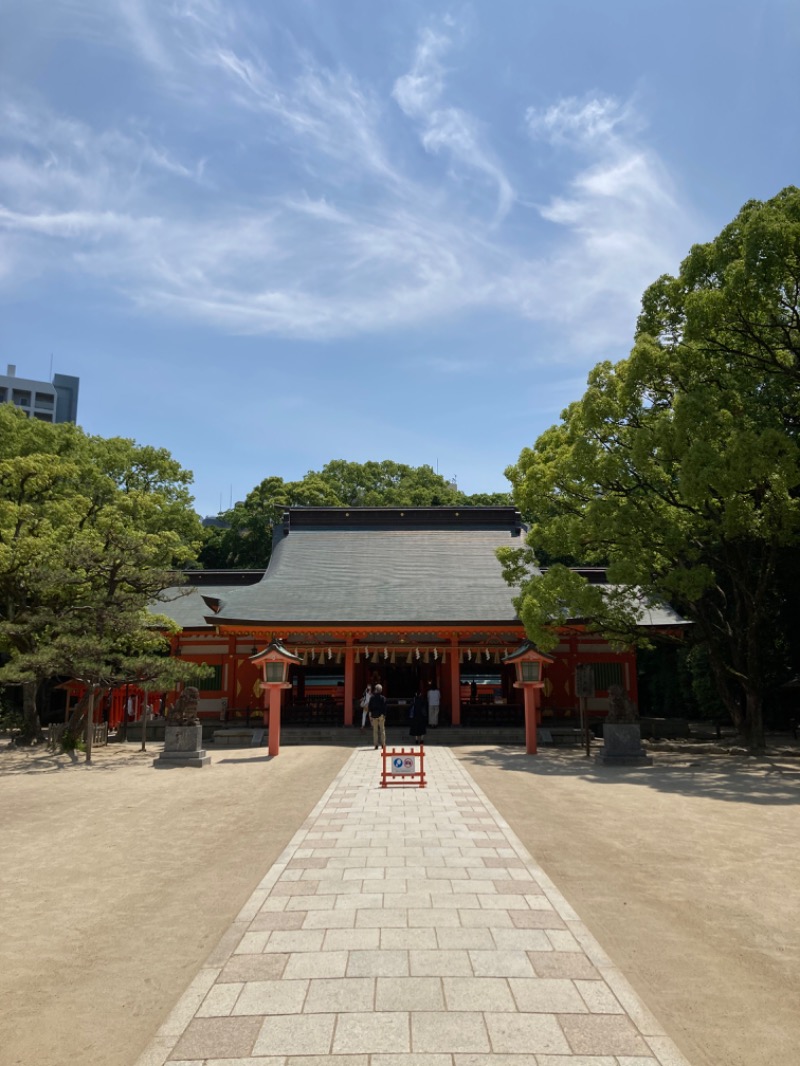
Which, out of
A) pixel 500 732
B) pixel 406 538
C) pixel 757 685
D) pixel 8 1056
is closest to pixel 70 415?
pixel 406 538

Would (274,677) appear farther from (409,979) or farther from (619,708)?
(409,979)

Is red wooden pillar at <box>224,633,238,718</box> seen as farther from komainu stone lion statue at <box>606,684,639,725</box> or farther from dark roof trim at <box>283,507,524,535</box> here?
komainu stone lion statue at <box>606,684,639,725</box>

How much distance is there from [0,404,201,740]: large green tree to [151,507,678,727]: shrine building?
2.16 m

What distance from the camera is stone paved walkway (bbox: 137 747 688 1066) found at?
340 cm

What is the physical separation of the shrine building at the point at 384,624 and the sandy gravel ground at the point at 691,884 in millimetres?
8060

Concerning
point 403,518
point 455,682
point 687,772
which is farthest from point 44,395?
point 687,772

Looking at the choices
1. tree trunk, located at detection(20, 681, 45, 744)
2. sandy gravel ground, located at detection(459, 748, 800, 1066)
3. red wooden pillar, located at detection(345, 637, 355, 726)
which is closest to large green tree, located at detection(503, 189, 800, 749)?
sandy gravel ground, located at detection(459, 748, 800, 1066)

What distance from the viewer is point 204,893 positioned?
20.3 ft

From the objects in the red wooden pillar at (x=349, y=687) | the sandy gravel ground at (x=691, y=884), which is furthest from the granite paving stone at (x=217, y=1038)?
the red wooden pillar at (x=349, y=687)

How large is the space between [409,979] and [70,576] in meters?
14.8

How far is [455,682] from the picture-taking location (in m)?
20.8

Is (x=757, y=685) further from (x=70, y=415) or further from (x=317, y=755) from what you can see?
(x=70, y=415)

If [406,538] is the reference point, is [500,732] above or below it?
below

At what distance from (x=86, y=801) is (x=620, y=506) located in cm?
1239
